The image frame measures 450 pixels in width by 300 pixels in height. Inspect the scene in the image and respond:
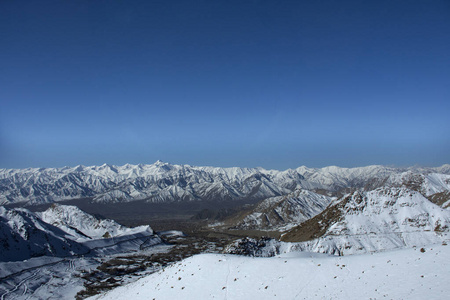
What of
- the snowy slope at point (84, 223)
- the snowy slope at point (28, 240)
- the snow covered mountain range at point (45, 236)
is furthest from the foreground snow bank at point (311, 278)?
the snowy slope at point (84, 223)

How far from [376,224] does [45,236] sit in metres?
119

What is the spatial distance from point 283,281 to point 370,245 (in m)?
61.8

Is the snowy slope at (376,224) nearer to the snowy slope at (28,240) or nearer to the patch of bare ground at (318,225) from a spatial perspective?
the patch of bare ground at (318,225)

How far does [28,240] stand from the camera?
3780 inches

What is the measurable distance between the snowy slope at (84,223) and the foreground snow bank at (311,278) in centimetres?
12989

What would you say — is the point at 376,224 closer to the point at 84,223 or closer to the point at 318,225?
the point at 318,225

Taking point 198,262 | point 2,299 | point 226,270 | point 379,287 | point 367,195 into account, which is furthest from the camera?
point 367,195

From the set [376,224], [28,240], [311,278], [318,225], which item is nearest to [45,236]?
[28,240]

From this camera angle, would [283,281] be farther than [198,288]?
No

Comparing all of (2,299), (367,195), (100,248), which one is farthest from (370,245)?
(100,248)

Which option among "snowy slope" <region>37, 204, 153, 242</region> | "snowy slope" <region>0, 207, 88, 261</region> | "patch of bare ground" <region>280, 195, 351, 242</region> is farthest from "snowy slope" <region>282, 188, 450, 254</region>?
"snowy slope" <region>37, 204, 153, 242</region>

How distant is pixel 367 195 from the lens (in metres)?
105

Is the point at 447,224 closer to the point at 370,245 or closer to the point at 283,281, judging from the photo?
the point at 370,245

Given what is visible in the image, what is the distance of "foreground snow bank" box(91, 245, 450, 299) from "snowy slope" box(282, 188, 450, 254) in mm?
41562
